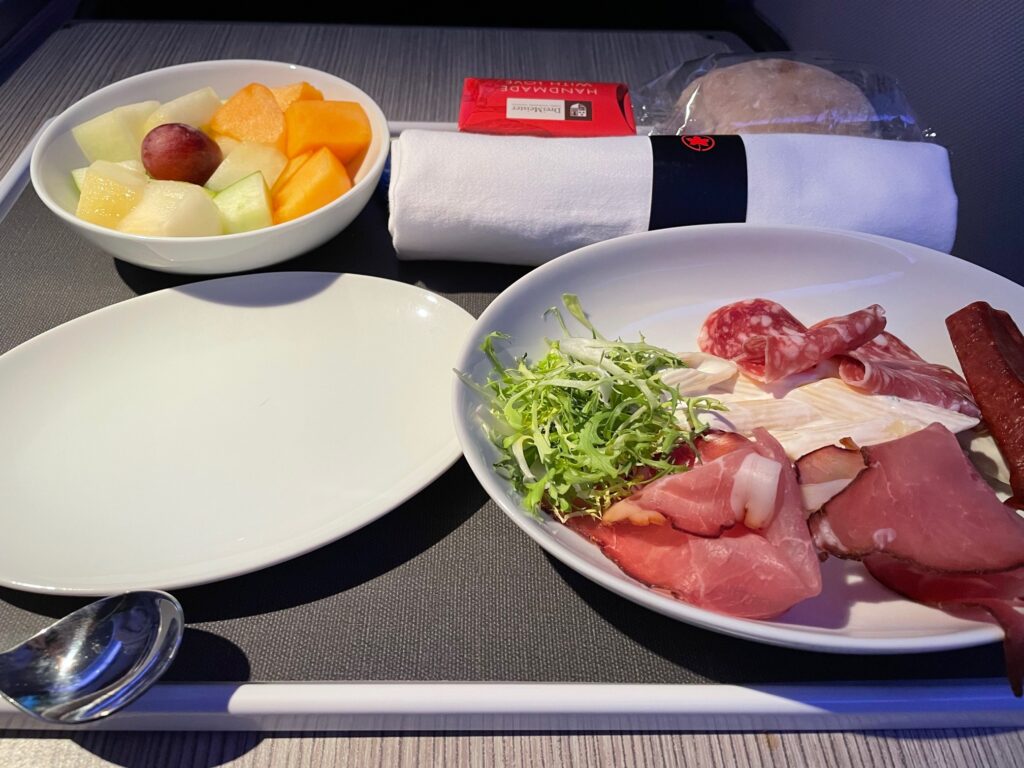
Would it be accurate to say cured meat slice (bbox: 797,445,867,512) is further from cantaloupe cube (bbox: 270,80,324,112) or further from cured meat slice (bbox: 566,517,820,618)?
cantaloupe cube (bbox: 270,80,324,112)

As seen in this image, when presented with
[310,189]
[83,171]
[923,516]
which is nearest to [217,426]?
[310,189]

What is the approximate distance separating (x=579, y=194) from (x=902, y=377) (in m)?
0.55

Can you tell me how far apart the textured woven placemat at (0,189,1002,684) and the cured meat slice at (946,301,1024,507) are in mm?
253

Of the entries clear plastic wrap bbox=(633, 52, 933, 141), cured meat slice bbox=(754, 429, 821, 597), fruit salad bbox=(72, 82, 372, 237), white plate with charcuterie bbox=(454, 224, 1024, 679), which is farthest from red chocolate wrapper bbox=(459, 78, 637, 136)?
cured meat slice bbox=(754, 429, 821, 597)

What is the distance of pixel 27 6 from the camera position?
195cm

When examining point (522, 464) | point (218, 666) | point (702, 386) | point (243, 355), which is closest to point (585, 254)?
point (702, 386)

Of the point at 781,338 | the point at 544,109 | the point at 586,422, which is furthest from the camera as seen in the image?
the point at 544,109

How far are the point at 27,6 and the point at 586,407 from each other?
2.14 meters

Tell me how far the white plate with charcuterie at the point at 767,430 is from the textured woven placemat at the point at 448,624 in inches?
2.9

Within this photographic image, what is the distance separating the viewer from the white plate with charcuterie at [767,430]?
699 millimetres

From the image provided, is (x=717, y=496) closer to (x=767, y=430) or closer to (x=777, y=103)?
(x=767, y=430)

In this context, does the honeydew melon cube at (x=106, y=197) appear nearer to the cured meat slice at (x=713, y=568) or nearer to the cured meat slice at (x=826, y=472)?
the cured meat slice at (x=713, y=568)

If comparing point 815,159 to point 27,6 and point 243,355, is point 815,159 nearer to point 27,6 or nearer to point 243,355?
point 243,355

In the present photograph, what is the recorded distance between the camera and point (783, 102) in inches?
53.5
